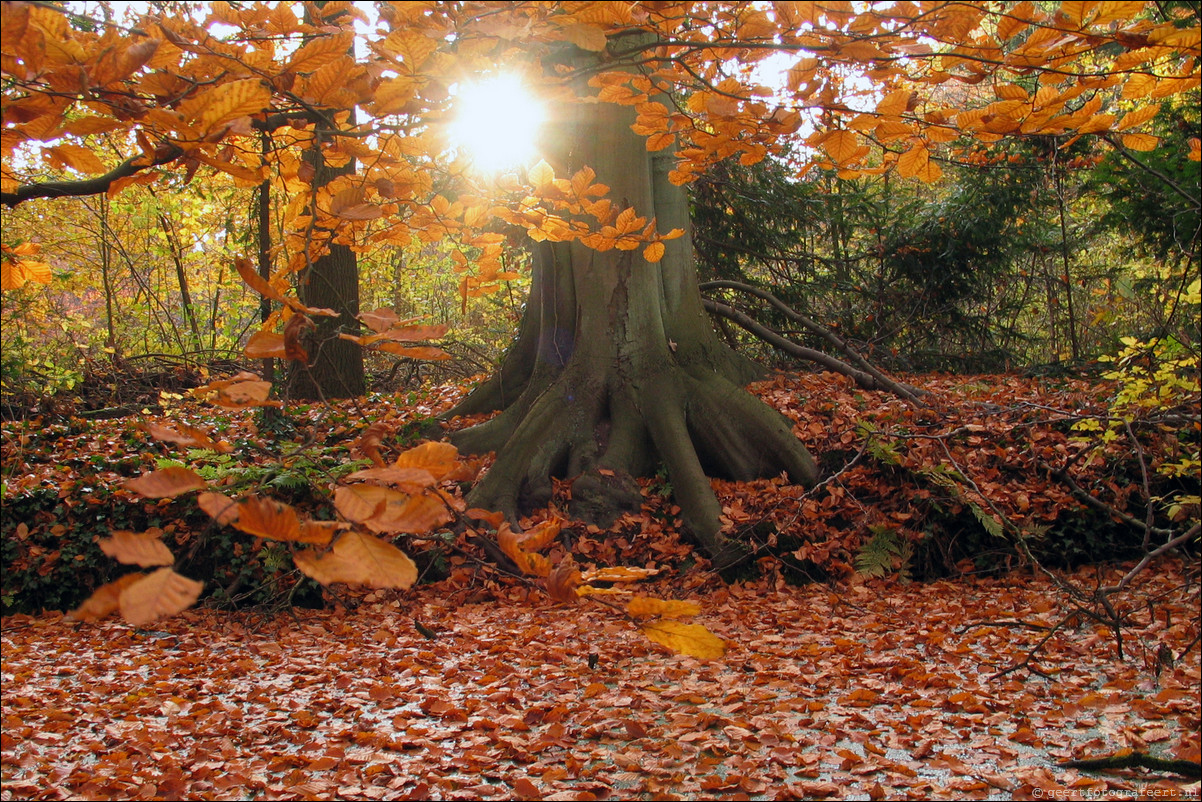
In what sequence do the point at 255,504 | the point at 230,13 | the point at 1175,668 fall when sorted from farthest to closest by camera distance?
the point at 1175,668, the point at 230,13, the point at 255,504

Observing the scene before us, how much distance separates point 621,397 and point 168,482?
201 inches

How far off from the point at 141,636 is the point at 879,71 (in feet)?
16.0

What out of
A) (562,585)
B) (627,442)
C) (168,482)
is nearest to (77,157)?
(168,482)

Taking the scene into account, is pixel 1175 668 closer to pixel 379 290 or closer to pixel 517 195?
pixel 517 195

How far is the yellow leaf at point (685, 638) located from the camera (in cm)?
127

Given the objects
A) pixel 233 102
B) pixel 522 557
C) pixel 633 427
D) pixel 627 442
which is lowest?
pixel 522 557

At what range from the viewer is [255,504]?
41.9 inches

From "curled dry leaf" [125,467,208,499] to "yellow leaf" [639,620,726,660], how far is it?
0.74 metres

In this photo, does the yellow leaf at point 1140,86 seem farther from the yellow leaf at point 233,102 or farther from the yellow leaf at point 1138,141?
the yellow leaf at point 233,102

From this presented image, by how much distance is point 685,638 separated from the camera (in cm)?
130

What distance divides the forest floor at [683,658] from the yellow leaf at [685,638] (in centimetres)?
20

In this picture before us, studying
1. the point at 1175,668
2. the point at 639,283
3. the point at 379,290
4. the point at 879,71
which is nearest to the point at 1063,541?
the point at 1175,668

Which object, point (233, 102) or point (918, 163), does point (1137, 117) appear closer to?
point (918, 163)

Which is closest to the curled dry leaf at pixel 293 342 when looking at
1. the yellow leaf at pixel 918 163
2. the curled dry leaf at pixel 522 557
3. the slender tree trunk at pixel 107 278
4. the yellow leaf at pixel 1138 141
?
the curled dry leaf at pixel 522 557
